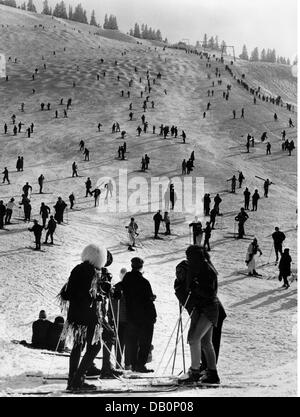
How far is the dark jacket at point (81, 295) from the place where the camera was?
5441 millimetres

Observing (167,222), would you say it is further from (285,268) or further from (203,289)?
(203,289)

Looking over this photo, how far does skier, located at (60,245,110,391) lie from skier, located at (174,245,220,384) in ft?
3.05

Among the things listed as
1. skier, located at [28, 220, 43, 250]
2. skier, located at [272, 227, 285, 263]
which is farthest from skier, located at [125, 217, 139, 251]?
skier, located at [272, 227, 285, 263]

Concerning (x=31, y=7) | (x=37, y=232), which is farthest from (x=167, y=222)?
(x=31, y=7)

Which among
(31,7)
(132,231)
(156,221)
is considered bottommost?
(132,231)

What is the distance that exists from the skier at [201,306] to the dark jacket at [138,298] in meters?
0.87

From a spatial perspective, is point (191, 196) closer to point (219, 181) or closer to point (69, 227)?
point (219, 181)

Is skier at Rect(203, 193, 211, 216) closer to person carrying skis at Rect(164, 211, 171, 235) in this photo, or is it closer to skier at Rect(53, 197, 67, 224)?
person carrying skis at Rect(164, 211, 171, 235)

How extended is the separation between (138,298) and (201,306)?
1.20 meters

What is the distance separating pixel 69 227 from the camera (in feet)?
72.2

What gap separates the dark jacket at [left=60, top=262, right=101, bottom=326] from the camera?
5441mm

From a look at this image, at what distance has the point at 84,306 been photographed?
548 centimetres

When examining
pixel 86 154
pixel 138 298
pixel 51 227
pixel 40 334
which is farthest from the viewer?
pixel 86 154
